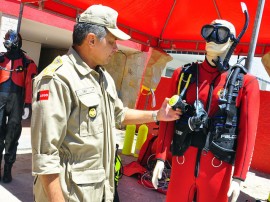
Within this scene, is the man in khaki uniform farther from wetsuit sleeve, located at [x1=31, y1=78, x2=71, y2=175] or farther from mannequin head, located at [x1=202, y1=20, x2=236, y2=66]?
mannequin head, located at [x1=202, y1=20, x2=236, y2=66]

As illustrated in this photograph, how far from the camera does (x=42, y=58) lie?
47.5 feet

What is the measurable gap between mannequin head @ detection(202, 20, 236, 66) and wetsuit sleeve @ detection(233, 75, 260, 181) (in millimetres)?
281

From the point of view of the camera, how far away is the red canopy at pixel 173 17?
442cm

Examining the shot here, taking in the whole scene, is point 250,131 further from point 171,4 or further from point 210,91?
point 171,4

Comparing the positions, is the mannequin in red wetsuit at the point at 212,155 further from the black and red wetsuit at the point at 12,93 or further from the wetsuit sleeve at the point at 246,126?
the black and red wetsuit at the point at 12,93

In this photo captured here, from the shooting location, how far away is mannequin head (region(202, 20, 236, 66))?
87.3 inches

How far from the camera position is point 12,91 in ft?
12.2

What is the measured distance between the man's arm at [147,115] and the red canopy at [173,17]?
263 centimetres

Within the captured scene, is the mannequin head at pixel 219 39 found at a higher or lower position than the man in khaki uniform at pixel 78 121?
higher

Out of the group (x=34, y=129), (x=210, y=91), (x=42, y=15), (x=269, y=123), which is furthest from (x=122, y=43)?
(x=34, y=129)

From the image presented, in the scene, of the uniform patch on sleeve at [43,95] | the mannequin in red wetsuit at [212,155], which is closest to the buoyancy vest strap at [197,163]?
the mannequin in red wetsuit at [212,155]

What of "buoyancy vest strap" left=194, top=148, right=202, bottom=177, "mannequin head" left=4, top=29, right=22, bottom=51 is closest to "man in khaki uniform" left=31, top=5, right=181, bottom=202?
"buoyancy vest strap" left=194, top=148, right=202, bottom=177

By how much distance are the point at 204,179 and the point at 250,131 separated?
48cm

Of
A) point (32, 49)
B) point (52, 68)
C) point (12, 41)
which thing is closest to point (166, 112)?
point (52, 68)
